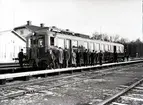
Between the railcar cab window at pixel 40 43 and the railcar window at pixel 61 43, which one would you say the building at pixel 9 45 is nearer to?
the railcar cab window at pixel 40 43

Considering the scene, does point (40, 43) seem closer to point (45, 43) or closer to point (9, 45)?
point (45, 43)

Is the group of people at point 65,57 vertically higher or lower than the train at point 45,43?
lower

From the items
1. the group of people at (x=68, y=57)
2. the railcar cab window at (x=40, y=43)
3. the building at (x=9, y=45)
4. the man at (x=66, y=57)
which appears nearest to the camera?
the group of people at (x=68, y=57)

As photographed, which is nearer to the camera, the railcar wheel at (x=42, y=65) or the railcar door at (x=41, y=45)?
the railcar wheel at (x=42, y=65)

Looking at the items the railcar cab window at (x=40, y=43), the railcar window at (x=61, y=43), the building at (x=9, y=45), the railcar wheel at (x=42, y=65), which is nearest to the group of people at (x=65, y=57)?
the railcar wheel at (x=42, y=65)

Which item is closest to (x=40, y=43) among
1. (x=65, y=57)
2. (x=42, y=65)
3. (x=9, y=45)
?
(x=42, y=65)

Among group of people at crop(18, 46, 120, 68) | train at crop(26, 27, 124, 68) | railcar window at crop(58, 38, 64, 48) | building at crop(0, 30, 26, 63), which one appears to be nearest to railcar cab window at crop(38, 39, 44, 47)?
train at crop(26, 27, 124, 68)

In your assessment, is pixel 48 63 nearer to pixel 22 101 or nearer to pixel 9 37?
pixel 22 101

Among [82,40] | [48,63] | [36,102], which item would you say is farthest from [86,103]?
[82,40]

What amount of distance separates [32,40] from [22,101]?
1166 cm

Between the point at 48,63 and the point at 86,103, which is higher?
the point at 48,63

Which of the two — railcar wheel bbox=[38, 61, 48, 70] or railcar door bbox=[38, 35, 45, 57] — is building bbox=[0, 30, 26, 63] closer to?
railcar door bbox=[38, 35, 45, 57]

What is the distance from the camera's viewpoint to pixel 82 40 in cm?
2058

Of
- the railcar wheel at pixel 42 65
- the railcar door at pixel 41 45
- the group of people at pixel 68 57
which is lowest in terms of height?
the railcar wheel at pixel 42 65
